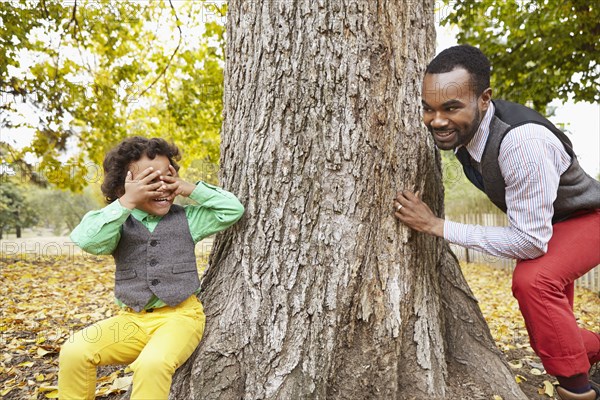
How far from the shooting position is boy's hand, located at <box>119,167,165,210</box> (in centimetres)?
225

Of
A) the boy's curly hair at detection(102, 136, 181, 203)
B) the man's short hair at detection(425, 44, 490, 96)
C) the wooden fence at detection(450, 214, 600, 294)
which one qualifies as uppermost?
the man's short hair at detection(425, 44, 490, 96)

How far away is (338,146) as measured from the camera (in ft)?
7.41

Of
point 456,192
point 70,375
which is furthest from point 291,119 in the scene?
point 456,192

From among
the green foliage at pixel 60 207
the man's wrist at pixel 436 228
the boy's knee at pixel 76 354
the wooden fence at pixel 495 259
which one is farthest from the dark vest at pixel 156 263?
the green foliage at pixel 60 207

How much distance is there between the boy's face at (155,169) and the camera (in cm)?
239

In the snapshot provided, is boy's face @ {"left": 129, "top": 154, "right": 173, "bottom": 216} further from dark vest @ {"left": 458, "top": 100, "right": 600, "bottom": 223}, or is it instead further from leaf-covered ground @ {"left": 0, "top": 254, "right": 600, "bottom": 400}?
dark vest @ {"left": 458, "top": 100, "right": 600, "bottom": 223}

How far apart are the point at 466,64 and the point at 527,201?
2.28 ft

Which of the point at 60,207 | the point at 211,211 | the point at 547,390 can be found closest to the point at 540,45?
the point at 547,390

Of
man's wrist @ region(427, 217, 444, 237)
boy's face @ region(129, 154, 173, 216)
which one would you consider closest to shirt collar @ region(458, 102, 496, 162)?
man's wrist @ region(427, 217, 444, 237)

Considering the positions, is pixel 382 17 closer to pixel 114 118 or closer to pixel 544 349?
pixel 544 349

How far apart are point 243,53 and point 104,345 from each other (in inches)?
63.2

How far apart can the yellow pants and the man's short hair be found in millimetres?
1706

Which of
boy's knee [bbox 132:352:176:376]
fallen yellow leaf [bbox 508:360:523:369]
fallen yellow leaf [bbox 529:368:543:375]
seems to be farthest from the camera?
fallen yellow leaf [bbox 508:360:523:369]

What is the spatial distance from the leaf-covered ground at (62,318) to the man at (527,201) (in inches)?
36.4
